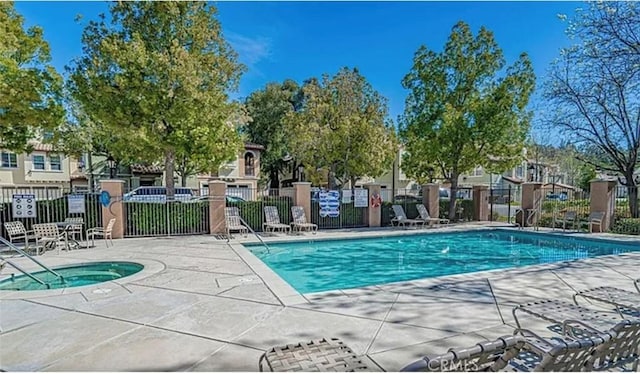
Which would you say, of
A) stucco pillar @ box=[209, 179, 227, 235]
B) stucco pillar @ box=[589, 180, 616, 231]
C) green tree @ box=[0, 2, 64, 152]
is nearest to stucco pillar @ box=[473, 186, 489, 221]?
stucco pillar @ box=[589, 180, 616, 231]

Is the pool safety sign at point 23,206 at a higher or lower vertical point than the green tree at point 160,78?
lower

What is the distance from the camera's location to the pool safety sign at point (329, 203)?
15.1 m

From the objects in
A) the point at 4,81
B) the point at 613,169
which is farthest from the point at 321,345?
the point at 613,169

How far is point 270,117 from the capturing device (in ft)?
103

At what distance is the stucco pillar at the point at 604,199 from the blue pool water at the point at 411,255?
95.7 inches

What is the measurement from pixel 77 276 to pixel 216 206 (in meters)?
5.67

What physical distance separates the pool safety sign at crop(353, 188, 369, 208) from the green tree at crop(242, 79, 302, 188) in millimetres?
15798

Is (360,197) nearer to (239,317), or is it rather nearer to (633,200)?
(633,200)

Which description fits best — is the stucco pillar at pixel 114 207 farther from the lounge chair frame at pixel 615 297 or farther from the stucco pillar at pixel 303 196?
the lounge chair frame at pixel 615 297

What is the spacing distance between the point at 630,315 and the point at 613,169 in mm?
15196

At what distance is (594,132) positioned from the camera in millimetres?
15430

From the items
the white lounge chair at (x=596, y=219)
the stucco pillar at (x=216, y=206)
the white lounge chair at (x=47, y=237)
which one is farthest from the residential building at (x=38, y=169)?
the white lounge chair at (x=596, y=219)

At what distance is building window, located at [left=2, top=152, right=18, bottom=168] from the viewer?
25547 mm

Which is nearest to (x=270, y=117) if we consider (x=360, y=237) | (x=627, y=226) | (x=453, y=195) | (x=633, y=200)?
(x=453, y=195)
